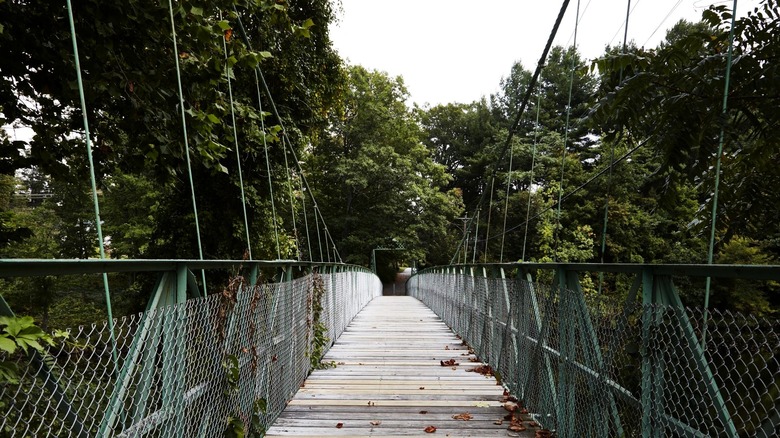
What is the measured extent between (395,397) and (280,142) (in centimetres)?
577

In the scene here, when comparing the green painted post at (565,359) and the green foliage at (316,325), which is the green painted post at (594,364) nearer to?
the green painted post at (565,359)

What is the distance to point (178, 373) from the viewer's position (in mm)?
1859

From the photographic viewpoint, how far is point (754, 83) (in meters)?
3.18

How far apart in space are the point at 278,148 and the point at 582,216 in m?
16.9

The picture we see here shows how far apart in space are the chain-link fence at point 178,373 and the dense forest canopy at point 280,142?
1581 mm

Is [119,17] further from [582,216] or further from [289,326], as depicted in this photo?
Answer: [582,216]

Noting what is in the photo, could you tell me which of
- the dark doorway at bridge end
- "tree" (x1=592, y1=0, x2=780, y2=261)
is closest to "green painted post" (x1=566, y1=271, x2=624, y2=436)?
"tree" (x1=592, y1=0, x2=780, y2=261)

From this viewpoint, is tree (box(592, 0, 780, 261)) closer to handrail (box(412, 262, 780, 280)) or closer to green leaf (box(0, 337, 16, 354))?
handrail (box(412, 262, 780, 280))

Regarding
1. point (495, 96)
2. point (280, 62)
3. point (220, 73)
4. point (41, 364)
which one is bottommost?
point (41, 364)

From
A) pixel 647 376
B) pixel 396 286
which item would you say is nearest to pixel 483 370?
pixel 647 376

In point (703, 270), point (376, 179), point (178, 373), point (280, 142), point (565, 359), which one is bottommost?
point (565, 359)

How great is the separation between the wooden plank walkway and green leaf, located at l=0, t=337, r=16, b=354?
2294 millimetres

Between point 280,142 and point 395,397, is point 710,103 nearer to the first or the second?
point 395,397

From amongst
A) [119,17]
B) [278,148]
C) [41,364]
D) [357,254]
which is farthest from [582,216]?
[41,364]
